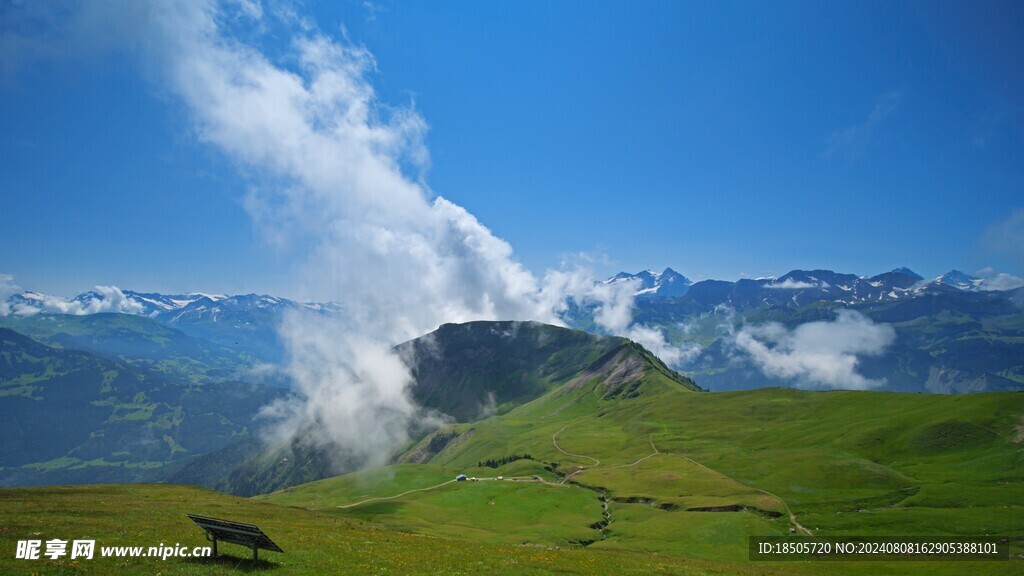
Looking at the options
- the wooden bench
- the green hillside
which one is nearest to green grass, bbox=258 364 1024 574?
the green hillside

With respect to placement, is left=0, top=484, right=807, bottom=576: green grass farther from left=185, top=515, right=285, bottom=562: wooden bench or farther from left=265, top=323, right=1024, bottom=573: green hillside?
left=265, top=323, right=1024, bottom=573: green hillside

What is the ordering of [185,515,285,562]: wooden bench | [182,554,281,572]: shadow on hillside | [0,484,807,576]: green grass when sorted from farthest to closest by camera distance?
1. [182,554,281,572]: shadow on hillside
2. [0,484,807,576]: green grass
3. [185,515,285,562]: wooden bench

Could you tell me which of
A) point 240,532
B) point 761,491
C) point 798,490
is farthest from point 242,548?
point 798,490

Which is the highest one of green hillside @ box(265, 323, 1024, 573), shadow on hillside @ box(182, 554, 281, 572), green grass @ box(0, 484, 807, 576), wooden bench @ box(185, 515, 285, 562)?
wooden bench @ box(185, 515, 285, 562)

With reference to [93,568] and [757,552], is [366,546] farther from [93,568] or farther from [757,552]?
[757,552]

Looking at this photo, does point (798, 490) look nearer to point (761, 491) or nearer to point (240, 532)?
point (761, 491)

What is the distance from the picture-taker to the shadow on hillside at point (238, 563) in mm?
30266

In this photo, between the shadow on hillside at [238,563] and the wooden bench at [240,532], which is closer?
the wooden bench at [240,532]

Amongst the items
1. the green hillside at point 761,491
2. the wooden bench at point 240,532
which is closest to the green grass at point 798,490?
the green hillside at point 761,491

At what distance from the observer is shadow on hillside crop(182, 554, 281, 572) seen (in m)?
30.3

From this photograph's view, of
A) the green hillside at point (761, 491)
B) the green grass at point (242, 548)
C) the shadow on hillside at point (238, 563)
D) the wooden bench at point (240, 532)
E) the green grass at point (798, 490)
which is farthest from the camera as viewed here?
the green hillside at point (761, 491)

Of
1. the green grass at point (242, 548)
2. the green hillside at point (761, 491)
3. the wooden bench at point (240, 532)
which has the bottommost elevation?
the green hillside at point (761, 491)

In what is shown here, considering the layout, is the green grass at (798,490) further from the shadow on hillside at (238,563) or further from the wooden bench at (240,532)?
the wooden bench at (240,532)

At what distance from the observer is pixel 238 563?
1227 inches
